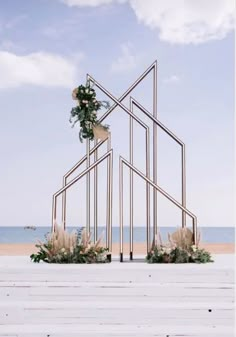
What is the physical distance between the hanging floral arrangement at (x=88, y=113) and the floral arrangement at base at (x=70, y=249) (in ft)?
2.21

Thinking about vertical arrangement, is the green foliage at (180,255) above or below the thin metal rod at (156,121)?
below

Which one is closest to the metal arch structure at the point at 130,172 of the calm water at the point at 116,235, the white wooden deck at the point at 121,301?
the white wooden deck at the point at 121,301

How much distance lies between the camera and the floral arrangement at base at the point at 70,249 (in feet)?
17.9

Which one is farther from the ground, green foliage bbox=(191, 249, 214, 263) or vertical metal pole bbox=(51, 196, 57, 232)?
vertical metal pole bbox=(51, 196, 57, 232)

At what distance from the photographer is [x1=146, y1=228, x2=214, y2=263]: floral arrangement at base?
216 inches

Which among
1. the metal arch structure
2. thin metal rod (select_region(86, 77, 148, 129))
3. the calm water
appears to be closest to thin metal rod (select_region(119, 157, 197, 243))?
the metal arch structure

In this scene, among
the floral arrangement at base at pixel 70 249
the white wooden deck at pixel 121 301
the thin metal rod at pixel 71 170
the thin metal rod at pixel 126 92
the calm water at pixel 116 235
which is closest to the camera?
the white wooden deck at pixel 121 301

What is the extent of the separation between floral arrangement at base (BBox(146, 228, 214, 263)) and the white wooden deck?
0.92ft

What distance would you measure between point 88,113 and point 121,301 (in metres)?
1.31

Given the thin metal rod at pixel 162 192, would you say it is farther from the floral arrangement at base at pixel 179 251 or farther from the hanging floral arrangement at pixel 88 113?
the hanging floral arrangement at pixel 88 113

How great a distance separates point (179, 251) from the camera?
18.0 feet

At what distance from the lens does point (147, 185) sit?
5.70 m

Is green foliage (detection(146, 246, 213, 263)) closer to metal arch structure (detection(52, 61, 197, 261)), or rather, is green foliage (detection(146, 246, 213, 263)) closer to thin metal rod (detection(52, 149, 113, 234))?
metal arch structure (detection(52, 61, 197, 261))

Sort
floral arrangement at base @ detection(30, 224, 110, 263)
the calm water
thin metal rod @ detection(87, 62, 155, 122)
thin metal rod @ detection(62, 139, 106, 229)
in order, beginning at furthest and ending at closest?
the calm water → thin metal rod @ detection(87, 62, 155, 122) → thin metal rod @ detection(62, 139, 106, 229) → floral arrangement at base @ detection(30, 224, 110, 263)
